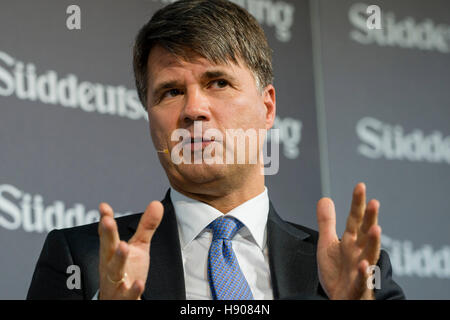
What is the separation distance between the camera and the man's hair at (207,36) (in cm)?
175

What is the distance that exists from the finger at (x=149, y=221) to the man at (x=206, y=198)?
0.19m

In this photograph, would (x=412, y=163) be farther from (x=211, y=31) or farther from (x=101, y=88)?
(x=211, y=31)

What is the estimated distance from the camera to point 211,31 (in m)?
1.76

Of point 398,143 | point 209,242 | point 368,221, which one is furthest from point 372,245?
point 398,143

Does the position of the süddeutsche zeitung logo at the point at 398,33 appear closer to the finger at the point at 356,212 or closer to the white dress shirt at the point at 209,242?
the white dress shirt at the point at 209,242

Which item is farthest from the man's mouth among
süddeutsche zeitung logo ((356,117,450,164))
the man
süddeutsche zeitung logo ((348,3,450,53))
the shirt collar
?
süddeutsche zeitung logo ((348,3,450,53))

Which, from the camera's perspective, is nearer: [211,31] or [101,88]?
[211,31]

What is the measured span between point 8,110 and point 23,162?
0.60ft

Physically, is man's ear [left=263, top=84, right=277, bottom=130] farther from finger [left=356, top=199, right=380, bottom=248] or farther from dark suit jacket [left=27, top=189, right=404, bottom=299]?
finger [left=356, top=199, right=380, bottom=248]

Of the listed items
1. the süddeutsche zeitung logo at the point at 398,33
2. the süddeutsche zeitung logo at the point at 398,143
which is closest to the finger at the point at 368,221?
the süddeutsche zeitung logo at the point at 398,143

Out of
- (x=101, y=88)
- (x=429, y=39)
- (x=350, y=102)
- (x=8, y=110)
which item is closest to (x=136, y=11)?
(x=101, y=88)

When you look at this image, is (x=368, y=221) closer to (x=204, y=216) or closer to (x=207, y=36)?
(x=204, y=216)

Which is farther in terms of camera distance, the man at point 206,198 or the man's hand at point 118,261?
the man at point 206,198

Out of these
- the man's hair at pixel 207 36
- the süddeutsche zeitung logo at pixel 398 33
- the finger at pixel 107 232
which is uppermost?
the süddeutsche zeitung logo at pixel 398 33
